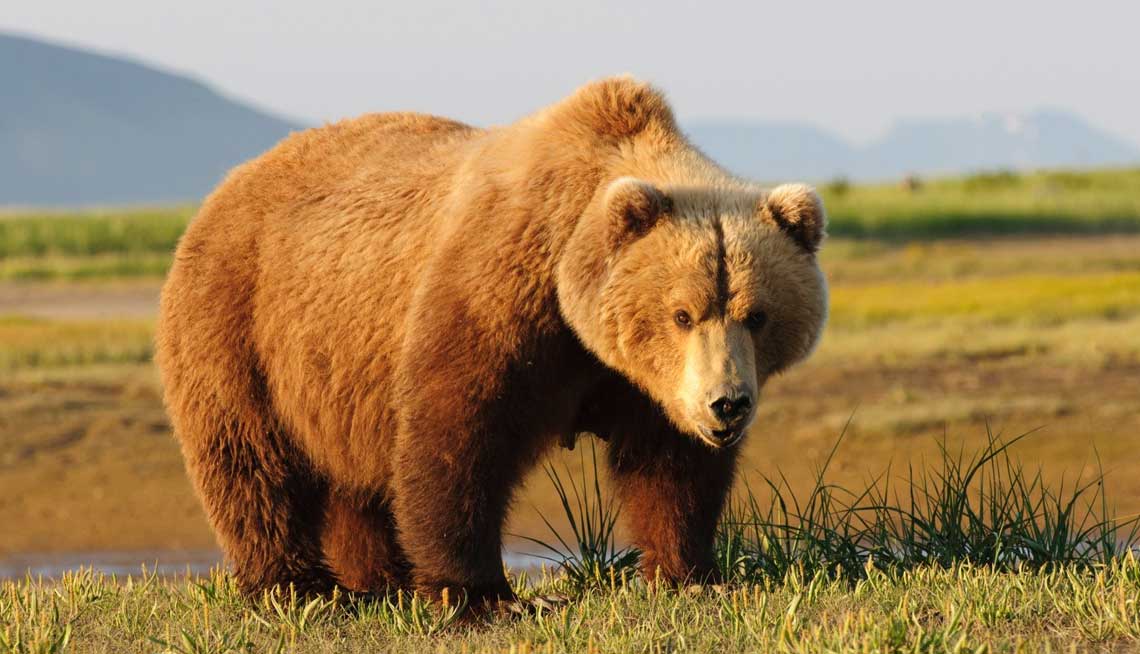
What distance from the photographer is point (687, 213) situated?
5418 millimetres

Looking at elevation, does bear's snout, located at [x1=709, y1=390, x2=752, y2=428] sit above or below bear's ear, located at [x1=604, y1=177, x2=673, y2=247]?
below

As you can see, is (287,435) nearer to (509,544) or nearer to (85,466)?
(509,544)

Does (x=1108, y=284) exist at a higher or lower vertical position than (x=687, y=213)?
lower

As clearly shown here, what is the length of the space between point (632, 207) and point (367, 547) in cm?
224

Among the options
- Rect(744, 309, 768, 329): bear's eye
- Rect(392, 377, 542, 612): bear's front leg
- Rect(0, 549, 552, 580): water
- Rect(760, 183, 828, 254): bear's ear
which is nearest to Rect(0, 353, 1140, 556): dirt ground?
Rect(0, 549, 552, 580): water

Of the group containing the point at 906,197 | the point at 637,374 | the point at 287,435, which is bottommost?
the point at 906,197

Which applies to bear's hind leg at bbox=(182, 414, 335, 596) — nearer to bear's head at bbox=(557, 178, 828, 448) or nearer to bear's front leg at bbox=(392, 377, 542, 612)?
bear's front leg at bbox=(392, 377, 542, 612)

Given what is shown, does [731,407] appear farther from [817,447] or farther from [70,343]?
[70,343]

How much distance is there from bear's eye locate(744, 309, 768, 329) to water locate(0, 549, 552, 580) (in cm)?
504

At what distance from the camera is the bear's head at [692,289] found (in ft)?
17.1

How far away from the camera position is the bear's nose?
16.7 feet

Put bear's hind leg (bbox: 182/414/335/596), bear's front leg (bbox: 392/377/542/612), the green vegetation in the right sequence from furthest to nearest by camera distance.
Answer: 1. the green vegetation
2. bear's hind leg (bbox: 182/414/335/596)
3. bear's front leg (bbox: 392/377/542/612)

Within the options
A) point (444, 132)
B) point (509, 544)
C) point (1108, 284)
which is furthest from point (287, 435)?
point (1108, 284)

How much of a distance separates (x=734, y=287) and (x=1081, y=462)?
750cm
